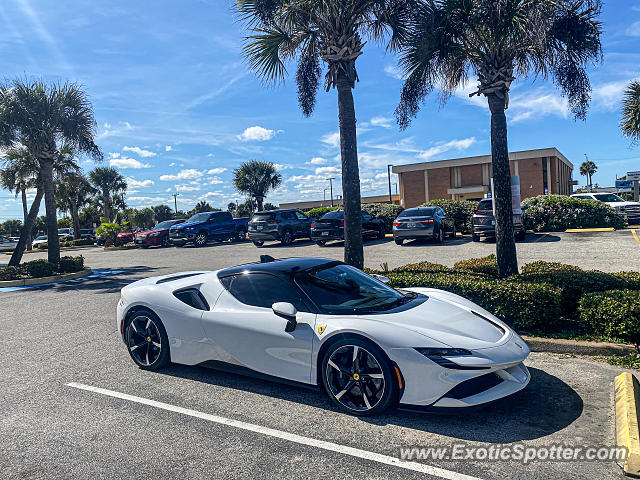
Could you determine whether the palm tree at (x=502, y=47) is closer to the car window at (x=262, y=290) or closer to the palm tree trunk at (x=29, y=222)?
the car window at (x=262, y=290)

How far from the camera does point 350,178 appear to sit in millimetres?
8859

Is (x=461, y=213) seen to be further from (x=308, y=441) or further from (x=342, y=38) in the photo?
(x=308, y=441)

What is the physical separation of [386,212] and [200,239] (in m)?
10.3

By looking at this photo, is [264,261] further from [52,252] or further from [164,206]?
[164,206]

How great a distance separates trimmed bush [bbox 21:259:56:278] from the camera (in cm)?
1423

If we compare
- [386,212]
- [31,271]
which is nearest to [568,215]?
[386,212]

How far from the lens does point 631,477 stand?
2.77 meters

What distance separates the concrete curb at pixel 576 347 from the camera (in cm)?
490

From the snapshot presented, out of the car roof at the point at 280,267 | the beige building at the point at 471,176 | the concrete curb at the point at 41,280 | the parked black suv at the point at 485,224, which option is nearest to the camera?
the car roof at the point at 280,267

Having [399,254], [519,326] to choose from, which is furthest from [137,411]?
[399,254]

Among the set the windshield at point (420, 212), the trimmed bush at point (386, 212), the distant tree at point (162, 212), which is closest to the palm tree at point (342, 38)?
the windshield at point (420, 212)

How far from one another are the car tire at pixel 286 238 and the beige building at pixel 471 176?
25.1m

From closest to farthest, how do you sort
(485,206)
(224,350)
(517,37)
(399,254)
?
1. (224,350)
2. (517,37)
3. (399,254)
4. (485,206)

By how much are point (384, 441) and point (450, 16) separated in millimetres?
7382
